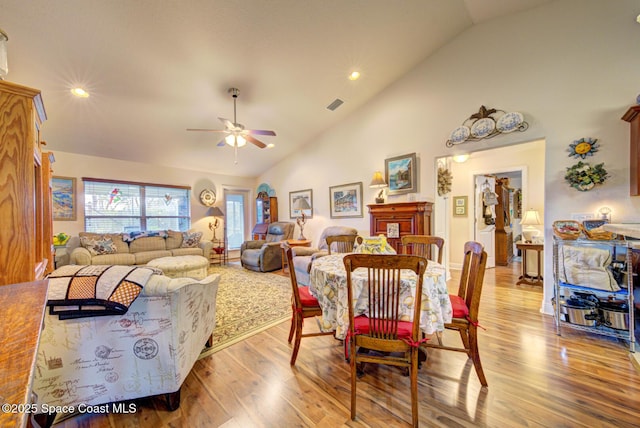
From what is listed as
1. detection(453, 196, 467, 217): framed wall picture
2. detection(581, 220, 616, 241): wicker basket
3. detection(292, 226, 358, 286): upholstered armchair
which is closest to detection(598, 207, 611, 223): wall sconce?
detection(581, 220, 616, 241): wicker basket

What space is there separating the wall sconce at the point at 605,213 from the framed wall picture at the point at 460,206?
8.61ft

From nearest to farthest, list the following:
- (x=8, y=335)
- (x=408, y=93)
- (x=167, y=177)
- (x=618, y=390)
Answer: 1. (x=8, y=335)
2. (x=618, y=390)
3. (x=408, y=93)
4. (x=167, y=177)

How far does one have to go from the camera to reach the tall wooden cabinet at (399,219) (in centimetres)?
365

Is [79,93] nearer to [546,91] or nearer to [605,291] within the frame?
[546,91]

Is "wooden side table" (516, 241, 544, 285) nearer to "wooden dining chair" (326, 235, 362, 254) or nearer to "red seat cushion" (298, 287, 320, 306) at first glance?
"wooden dining chair" (326, 235, 362, 254)

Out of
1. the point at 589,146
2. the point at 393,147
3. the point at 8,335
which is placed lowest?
the point at 8,335

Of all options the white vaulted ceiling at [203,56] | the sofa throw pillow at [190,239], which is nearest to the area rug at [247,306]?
the sofa throw pillow at [190,239]

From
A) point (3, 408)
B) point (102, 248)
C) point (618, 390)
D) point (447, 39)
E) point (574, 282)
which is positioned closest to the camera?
point (3, 408)

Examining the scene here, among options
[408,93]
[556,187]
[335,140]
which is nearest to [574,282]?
[556,187]

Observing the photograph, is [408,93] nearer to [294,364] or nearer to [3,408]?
[294,364]

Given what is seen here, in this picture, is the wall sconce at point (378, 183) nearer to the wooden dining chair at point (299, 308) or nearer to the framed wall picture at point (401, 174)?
the framed wall picture at point (401, 174)

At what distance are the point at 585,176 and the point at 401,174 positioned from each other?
82.6 inches

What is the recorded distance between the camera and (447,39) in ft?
11.6

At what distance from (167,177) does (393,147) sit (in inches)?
196
